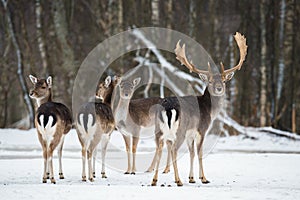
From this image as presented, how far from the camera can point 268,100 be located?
80.5 feet

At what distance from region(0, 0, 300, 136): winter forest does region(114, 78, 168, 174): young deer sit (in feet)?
35.2

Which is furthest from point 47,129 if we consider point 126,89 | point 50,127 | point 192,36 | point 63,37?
point 192,36

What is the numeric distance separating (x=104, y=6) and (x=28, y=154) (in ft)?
37.9

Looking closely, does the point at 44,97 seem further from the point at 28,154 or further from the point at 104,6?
the point at 104,6

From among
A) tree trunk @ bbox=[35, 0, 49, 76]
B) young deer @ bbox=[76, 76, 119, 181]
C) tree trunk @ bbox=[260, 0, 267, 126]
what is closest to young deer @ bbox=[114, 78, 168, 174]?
young deer @ bbox=[76, 76, 119, 181]

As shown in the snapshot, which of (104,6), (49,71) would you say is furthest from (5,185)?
(104,6)

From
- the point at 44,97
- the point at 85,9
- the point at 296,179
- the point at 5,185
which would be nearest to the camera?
the point at 5,185

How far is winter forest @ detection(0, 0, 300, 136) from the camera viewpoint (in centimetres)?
2300

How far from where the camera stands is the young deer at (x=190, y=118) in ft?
31.7

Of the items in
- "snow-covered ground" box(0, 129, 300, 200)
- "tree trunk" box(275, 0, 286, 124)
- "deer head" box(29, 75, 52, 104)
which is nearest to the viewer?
"snow-covered ground" box(0, 129, 300, 200)

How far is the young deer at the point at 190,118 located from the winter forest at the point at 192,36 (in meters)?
11.6

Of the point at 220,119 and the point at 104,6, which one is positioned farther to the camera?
the point at 104,6

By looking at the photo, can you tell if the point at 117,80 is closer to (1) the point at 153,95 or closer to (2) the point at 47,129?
(2) the point at 47,129

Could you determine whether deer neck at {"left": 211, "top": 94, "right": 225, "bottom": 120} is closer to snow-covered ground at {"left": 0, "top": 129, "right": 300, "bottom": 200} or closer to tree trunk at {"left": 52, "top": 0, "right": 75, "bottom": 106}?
snow-covered ground at {"left": 0, "top": 129, "right": 300, "bottom": 200}
